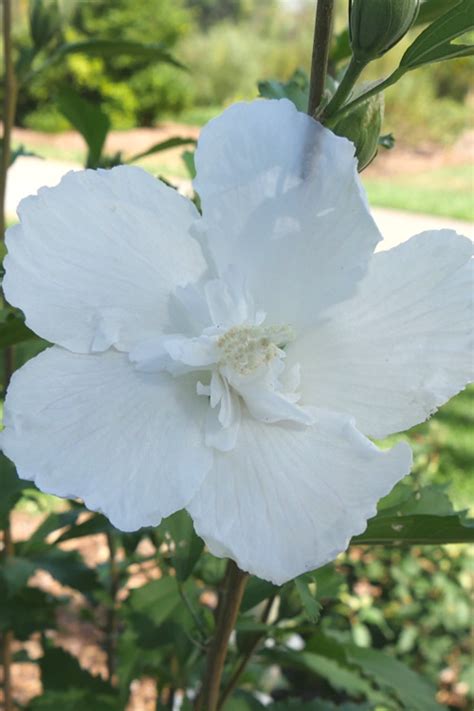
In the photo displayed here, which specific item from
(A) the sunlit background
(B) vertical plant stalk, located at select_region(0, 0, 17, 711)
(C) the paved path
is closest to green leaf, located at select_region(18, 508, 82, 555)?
(B) vertical plant stalk, located at select_region(0, 0, 17, 711)

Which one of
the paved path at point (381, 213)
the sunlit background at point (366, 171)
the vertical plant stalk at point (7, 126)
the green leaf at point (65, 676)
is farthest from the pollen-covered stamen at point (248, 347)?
the paved path at point (381, 213)

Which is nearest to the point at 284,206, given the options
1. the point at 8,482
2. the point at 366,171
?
the point at 8,482

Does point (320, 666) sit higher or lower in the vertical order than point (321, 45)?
lower

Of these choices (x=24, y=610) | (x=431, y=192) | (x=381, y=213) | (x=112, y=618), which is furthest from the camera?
(x=431, y=192)

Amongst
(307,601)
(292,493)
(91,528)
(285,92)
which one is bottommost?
(91,528)

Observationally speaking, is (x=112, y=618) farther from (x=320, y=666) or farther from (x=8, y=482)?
(x=8, y=482)

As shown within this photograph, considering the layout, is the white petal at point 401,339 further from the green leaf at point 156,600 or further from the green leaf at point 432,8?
the green leaf at point 156,600
